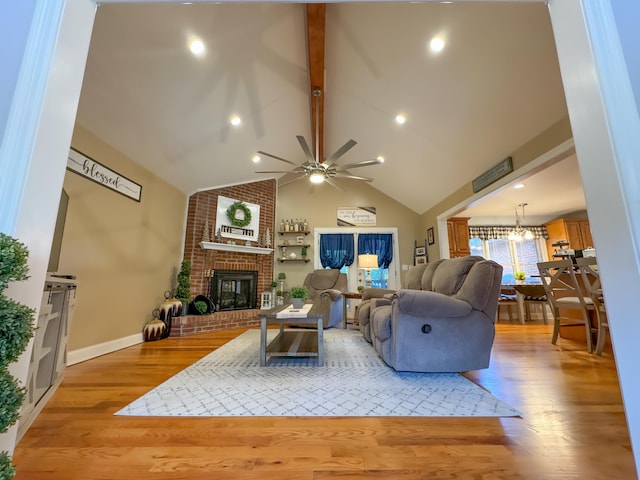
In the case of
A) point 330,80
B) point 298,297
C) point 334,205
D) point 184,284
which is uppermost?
point 330,80

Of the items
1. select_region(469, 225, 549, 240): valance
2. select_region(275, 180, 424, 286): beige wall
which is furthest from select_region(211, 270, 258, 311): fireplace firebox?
select_region(469, 225, 549, 240): valance

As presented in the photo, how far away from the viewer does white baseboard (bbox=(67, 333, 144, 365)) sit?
2493 mm

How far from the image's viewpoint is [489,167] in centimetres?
384

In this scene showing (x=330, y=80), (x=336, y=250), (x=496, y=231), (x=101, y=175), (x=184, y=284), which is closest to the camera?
(x=101, y=175)

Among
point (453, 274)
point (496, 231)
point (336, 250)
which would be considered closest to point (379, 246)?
point (336, 250)

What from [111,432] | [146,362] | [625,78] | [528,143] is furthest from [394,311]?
[528,143]

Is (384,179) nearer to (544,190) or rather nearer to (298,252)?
(298,252)

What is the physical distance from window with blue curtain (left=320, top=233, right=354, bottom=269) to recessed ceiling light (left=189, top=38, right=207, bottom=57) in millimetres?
4297

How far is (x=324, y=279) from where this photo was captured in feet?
→ 16.1

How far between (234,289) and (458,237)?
16.7 ft

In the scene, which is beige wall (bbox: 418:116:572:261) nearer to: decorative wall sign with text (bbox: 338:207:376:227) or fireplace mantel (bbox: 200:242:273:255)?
decorative wall sign with text (bbox: 338:207:376:227)

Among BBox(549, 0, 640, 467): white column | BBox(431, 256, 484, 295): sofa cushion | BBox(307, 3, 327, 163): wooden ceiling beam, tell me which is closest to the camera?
BBox(549, 0, 640, 467): white column

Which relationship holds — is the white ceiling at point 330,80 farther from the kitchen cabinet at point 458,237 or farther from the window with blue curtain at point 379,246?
the window with blue curtain at point 379,246

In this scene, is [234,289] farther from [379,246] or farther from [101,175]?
[379,246]
